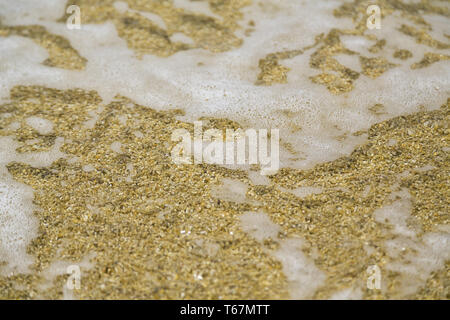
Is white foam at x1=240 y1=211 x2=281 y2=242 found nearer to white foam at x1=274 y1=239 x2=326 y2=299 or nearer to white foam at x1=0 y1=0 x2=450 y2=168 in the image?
white foam at x1=274 y1=239 x2=326 y2=299

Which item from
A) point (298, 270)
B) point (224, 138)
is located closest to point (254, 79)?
point (224, 138)

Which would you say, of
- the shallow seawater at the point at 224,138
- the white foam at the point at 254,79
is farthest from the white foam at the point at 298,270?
the white foam at the point at 254,79

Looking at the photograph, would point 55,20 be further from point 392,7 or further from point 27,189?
point 392,7

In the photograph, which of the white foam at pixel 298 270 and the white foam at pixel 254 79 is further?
the white foam at pixel 254 79

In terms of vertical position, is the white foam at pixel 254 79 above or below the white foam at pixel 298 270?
above

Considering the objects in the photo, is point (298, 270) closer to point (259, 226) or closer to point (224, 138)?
point (259, 226)

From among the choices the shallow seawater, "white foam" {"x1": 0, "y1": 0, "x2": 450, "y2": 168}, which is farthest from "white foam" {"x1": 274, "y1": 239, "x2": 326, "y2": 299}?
"white foam" {"x1": 0, "y1": 0, "x2": 450, "y2": 168}

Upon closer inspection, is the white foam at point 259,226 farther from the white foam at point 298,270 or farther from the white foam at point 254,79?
the white foam at point 254,79
